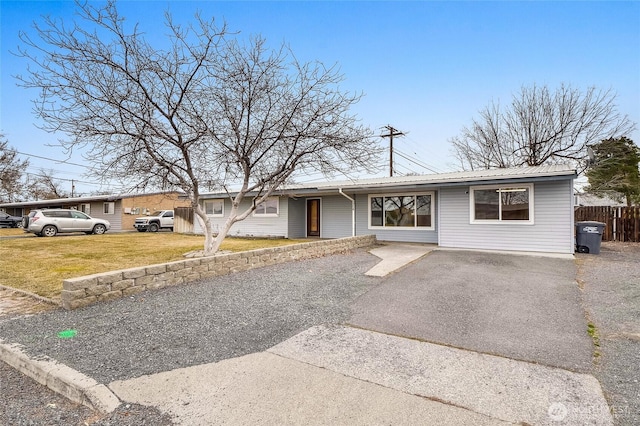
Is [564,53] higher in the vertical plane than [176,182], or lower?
higher

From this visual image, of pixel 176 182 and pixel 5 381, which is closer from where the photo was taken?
pixel 5 381

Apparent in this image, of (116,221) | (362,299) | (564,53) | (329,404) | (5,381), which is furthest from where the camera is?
(116,221)

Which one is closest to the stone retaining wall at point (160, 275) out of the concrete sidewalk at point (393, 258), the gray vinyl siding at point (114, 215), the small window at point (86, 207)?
the concrete sidewalk at point (393, 258)

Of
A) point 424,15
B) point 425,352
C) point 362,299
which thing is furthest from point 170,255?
point 424,15

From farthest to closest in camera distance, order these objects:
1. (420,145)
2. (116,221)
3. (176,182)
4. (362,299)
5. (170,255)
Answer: (420,145) < (116,221) < (170,255) < (176,182) < (362,299)

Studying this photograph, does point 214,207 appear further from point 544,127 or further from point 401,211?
point 544,127

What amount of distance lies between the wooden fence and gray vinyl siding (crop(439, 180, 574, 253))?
284 inches

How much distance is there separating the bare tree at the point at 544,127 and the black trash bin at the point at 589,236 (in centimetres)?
1234

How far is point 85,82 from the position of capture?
7.48 m

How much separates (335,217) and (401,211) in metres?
3.29

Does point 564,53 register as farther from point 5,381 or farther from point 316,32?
point 5,381

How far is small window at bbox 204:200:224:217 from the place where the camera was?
19.0 m

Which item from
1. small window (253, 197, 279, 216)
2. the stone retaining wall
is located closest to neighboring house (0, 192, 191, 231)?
small window (253, 197, 279, 216)

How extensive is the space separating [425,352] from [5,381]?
4.07 m
